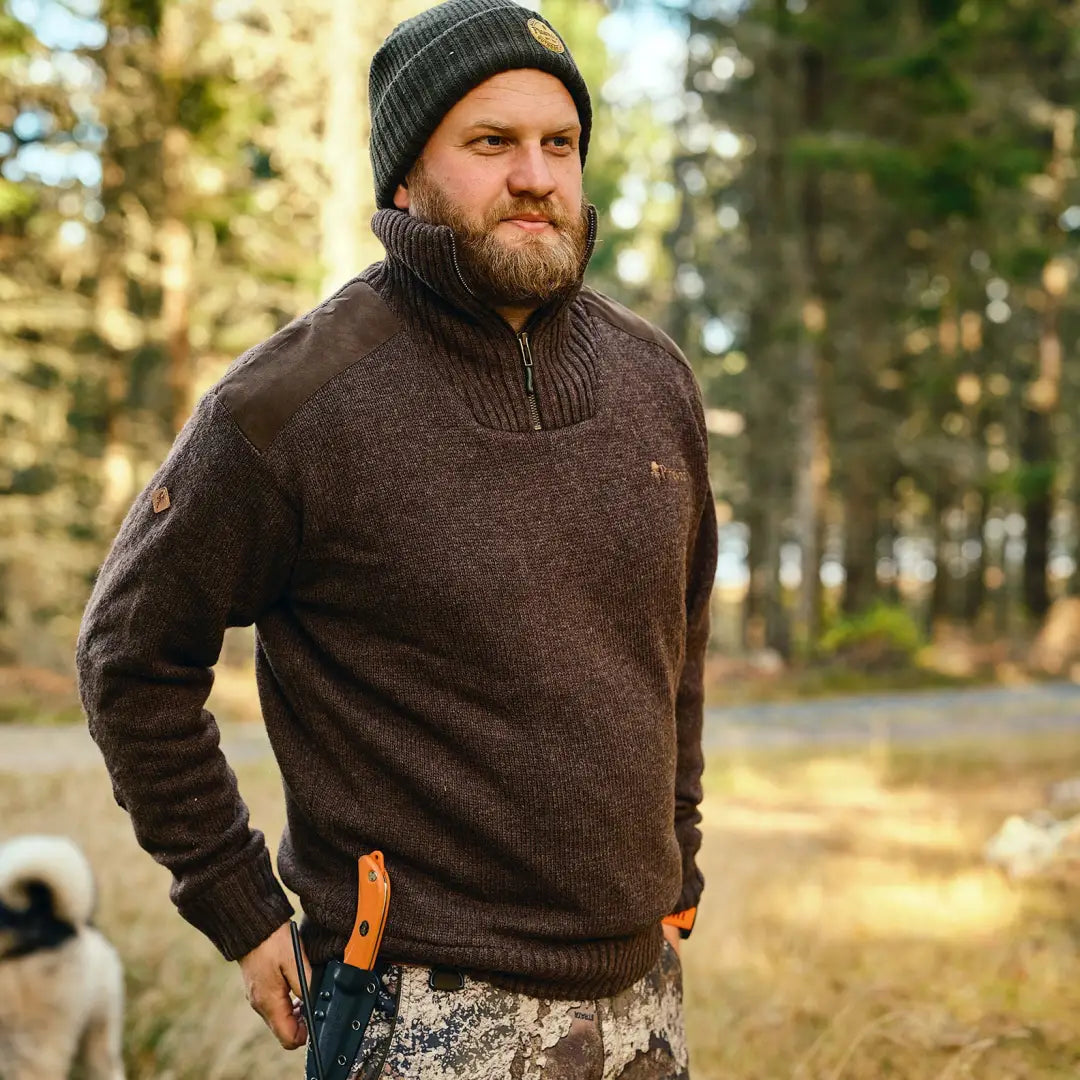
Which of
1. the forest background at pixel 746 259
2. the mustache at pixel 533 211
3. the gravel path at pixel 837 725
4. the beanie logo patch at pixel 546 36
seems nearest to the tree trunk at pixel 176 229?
the forest background at pixel 746 259

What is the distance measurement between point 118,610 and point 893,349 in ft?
68.4

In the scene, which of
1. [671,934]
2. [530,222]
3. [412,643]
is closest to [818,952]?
[671,934]

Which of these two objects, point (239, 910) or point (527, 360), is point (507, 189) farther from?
point (239, 910)

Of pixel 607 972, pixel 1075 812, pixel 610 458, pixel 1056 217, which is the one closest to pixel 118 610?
pixel 610 458

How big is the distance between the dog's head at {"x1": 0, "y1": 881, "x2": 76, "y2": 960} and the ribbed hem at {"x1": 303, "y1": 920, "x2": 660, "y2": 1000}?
255cm

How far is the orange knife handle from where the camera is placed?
1.96 meters

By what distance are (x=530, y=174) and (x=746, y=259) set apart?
59.4ft

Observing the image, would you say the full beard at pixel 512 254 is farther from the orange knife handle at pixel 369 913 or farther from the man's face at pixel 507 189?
the orange knife handle at pixel 369 913

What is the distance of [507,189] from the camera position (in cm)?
212

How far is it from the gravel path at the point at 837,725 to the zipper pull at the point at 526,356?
7.76m

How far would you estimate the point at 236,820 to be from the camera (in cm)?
212

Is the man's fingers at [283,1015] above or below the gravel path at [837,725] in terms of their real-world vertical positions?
above

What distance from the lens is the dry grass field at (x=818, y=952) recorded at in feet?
14.0

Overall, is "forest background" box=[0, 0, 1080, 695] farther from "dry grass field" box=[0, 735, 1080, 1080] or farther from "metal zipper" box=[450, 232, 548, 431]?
"metal zipper" box=[450, 232, 548, 431]
